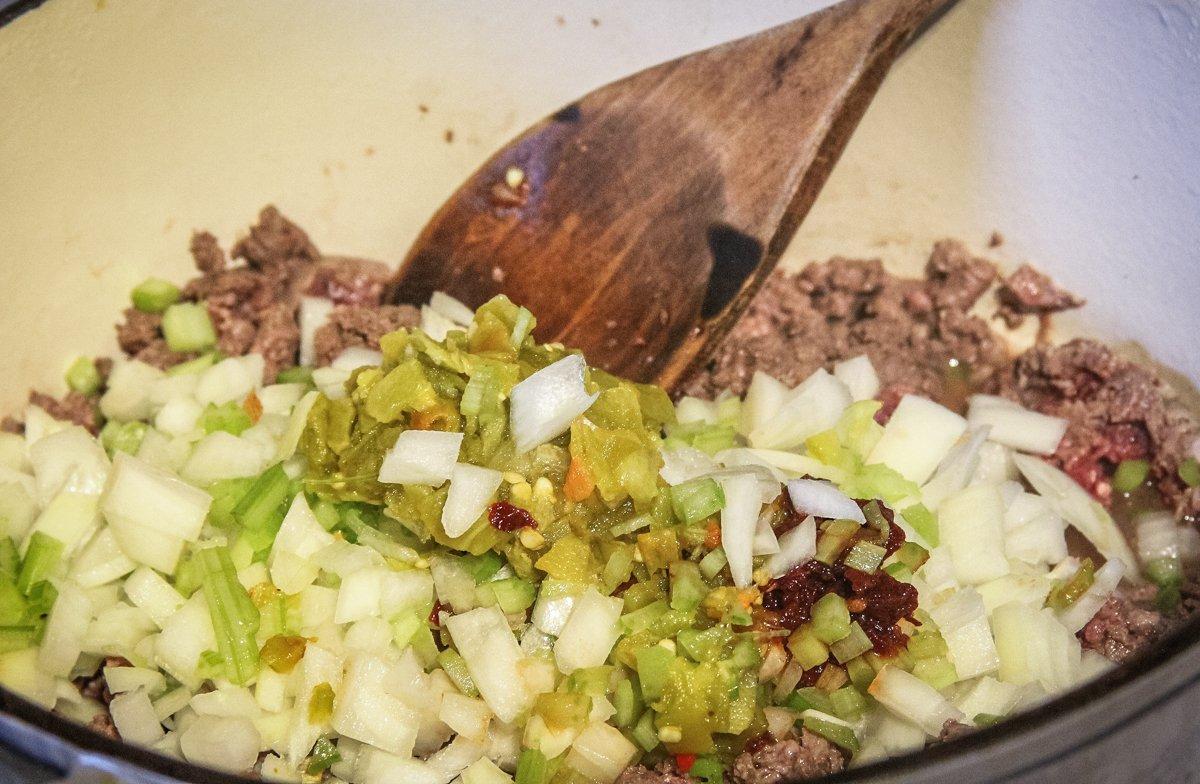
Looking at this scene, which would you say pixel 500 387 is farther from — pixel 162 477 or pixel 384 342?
pixel 162 477

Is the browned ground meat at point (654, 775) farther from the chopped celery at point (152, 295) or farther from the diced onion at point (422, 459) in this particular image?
the chopped celery at point (152, 295)

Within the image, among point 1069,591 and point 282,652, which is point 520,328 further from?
point 1069,591

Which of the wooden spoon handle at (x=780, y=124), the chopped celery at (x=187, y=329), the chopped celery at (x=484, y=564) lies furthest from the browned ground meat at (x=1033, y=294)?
the chopped celery at (x=187, y=329)

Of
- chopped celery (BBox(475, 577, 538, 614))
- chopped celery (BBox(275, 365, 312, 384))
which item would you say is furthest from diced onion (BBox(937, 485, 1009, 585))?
chopped celery (BBox(275, 365, 312, 384))

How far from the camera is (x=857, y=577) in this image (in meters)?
1.84

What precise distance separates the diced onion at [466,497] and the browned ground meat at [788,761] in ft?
2.20

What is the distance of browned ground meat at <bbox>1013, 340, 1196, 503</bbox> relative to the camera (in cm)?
229

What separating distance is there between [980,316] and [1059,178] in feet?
1.37

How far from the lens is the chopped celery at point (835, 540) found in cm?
188

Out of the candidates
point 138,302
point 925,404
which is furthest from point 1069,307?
point 138,302

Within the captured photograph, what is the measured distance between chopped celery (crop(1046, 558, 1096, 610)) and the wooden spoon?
95 cm

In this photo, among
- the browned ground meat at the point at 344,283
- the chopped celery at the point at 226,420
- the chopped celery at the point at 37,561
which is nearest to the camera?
the chopped celery at the point at 37,561

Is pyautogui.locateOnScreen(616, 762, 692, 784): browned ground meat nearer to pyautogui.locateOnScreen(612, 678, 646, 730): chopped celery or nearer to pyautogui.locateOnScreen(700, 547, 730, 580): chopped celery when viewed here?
pyautogui.locateOnScreen(612, 678, 646, 730): chopped celery

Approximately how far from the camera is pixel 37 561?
6.53 ft
